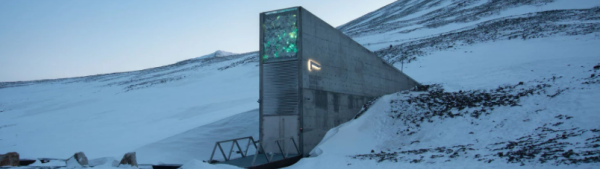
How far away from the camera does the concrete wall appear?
44.0 feet

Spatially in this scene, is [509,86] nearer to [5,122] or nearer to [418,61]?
[418,61]

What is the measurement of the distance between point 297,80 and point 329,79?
183 cm

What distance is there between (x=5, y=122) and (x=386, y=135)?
28.0 metres

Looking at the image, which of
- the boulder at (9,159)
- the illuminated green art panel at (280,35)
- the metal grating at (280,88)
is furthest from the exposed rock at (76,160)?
the illuminated green art panel at (280,35)

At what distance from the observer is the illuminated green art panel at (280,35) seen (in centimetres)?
1349

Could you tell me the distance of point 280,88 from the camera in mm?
13586

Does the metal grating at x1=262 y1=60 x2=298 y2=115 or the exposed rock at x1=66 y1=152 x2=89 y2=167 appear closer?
the exposed rock at x1=66 y1=152 x2=89 y2=167

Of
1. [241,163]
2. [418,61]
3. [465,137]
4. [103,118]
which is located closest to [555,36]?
[418,61]

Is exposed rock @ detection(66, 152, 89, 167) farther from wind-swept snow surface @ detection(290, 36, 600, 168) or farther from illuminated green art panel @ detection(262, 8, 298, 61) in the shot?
illuminated green art panel @ detection(262, 8, 298, 61)

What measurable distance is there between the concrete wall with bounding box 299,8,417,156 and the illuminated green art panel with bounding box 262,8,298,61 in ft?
1.10

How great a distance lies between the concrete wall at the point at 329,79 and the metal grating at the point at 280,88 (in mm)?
328

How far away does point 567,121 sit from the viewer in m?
11.5

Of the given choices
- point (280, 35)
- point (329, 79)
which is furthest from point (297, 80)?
point (329, 79)

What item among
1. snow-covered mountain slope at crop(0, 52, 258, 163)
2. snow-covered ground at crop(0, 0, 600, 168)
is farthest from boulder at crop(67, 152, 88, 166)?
snow-covered mountain slope at crop(0, 52, 258, 163)
